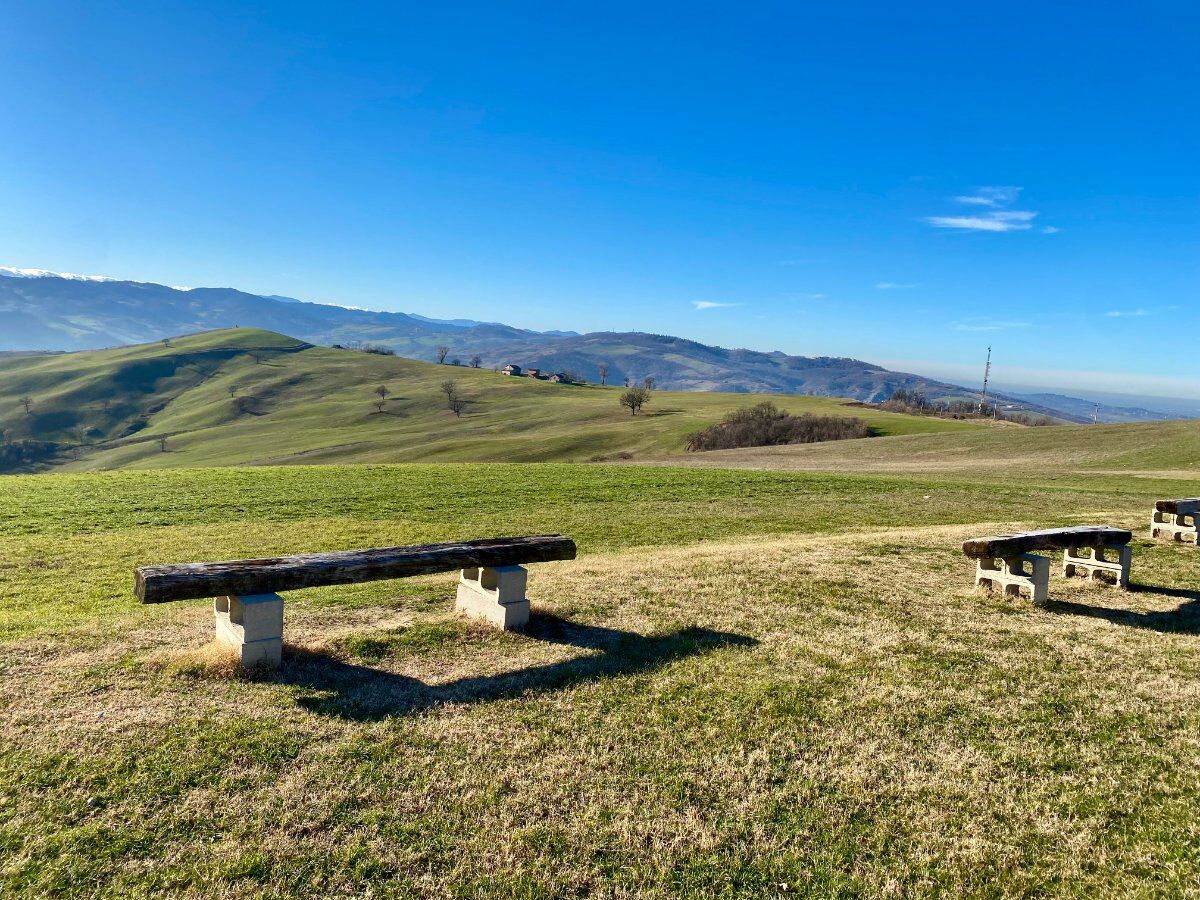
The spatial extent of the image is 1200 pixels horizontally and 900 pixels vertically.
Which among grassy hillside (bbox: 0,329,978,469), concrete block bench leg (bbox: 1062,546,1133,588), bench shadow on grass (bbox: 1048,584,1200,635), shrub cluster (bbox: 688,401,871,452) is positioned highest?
concrete block bench leg (bbox: 1062,546,1133,588)

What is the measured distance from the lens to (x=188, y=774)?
190 inches

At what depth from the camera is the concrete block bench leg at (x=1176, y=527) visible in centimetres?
1384

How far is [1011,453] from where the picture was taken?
47500 mm

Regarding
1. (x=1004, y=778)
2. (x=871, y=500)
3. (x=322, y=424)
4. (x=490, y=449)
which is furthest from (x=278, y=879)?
(x=322, y=424)

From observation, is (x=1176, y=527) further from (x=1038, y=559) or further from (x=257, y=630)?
(x=257, y=630)

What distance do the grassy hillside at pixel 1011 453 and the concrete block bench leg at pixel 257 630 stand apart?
36969mm

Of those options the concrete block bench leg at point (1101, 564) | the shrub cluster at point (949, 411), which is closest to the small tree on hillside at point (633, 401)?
the shrub cluster at point (949, 411)

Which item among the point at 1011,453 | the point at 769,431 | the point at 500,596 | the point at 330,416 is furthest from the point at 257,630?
the point at 330,416

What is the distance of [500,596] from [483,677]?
1521 millimetres

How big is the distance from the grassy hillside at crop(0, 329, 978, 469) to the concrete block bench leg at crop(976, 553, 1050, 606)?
2440 inches

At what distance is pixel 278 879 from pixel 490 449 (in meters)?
74.2

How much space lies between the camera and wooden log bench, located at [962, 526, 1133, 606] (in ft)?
32.0

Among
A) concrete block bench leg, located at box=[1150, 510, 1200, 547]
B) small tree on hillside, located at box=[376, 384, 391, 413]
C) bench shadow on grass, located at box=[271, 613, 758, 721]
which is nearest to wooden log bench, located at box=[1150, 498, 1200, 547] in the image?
concrete block bench leg, located at box=[1150, 510, 1200, 547]

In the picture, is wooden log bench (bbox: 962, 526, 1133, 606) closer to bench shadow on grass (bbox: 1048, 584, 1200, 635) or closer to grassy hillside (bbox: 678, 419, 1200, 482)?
bench shadow on grass (bbox: 1048, 584, 1200, 635)
